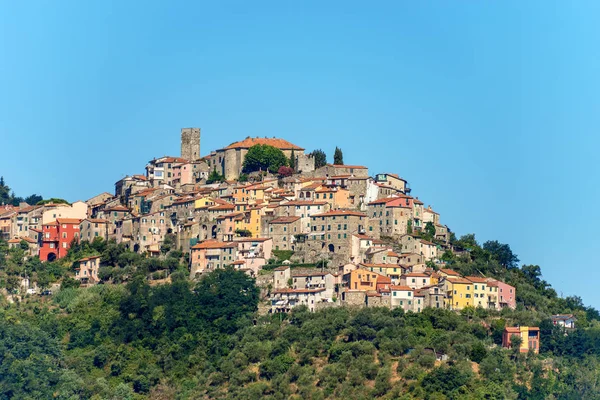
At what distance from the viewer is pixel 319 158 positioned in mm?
105375

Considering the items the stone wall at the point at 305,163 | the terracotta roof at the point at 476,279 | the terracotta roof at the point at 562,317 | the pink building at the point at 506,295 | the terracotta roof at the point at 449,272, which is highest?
the stone wall at the point at 305,163

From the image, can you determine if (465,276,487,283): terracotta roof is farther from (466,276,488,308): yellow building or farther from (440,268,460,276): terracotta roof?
(440,268,460,276): terracotta roof

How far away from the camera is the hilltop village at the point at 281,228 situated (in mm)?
86938

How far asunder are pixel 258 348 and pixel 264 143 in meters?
26.5

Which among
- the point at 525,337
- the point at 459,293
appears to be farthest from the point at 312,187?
the point at 525,337

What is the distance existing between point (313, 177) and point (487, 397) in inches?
1088

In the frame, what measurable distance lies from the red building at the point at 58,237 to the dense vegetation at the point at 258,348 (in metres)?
5.56

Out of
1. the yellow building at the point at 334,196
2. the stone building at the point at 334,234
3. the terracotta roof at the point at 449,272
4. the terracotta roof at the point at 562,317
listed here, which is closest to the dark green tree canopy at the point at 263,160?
the yellow building at the point at 334,196

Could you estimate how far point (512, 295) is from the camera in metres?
88.8

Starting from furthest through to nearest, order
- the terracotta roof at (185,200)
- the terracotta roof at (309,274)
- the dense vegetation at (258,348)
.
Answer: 1. the terracotta roof at (185,200)
2. the terracotta roof at (309,274)
3. the dense vegetation at (258,348)

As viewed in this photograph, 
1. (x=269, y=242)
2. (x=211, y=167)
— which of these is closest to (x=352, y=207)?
(x=269, y=242)

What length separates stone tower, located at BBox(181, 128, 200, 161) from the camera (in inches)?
4341

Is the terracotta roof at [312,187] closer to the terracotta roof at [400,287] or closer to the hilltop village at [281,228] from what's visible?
the hilltop village at [281,228]

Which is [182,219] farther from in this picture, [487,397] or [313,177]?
[487,397]
